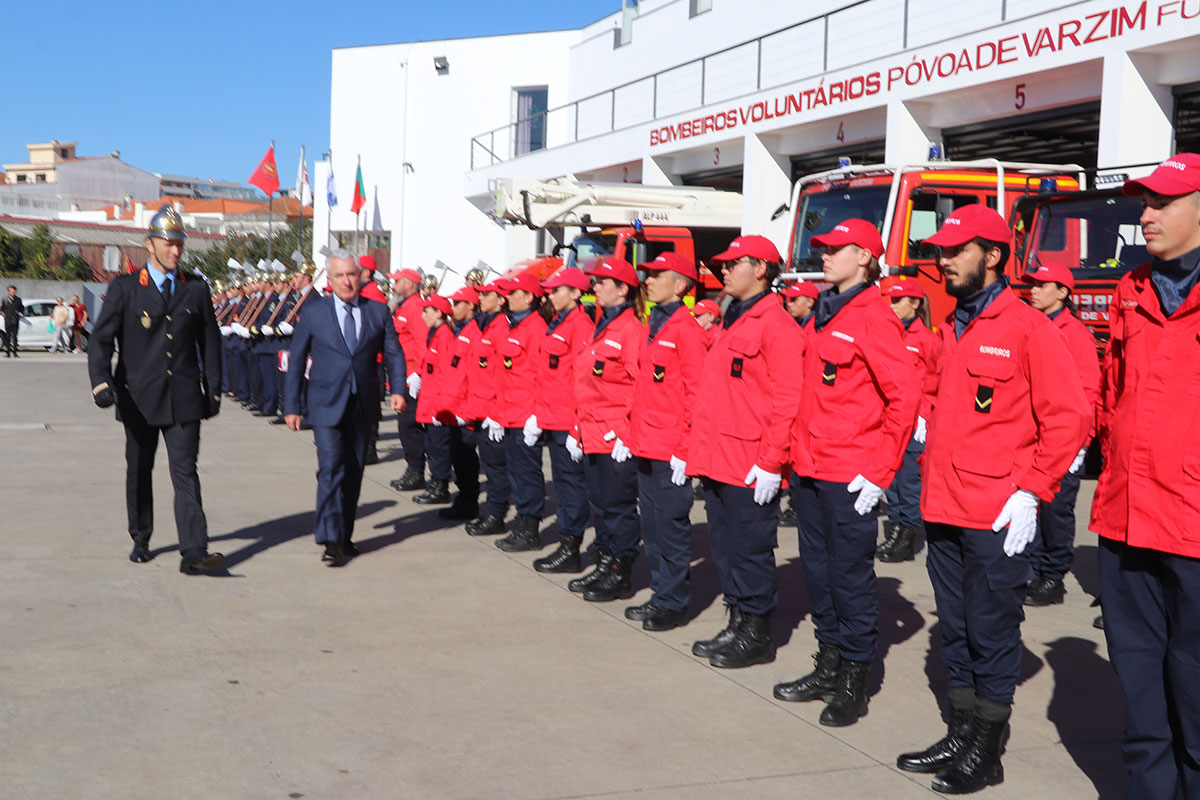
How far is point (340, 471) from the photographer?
7.99 metres

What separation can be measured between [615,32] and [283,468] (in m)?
23.1

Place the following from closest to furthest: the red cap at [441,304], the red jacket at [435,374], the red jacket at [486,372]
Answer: the red jacket at [486,372], the red jacket at [435,374], the red cap at [441,304]

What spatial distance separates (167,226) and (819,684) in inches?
201

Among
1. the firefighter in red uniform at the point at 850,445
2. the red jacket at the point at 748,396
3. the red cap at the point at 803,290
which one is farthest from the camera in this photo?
the red cap at the point at 803,290

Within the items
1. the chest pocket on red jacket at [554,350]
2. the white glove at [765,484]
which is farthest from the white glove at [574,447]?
the white glove at [765,484]

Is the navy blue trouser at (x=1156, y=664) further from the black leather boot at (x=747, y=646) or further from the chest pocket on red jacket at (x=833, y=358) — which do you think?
the black leather boot at (x=747, y=646)

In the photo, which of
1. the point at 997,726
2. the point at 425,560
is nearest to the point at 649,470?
the point at 425,560

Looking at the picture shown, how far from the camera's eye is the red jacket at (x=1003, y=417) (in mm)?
4281

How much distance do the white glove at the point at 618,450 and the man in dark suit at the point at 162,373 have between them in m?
2.56

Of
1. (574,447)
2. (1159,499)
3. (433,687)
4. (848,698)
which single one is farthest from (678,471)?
(1159,499)

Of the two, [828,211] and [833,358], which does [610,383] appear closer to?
[833,358]

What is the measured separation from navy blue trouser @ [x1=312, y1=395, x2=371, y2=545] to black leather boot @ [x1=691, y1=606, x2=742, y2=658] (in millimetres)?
2908

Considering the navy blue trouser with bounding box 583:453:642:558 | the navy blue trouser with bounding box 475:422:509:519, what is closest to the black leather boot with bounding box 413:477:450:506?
the navy blue trouser with bounding box 475:422:509:519

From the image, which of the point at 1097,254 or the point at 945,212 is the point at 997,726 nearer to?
the point at 1097,254
